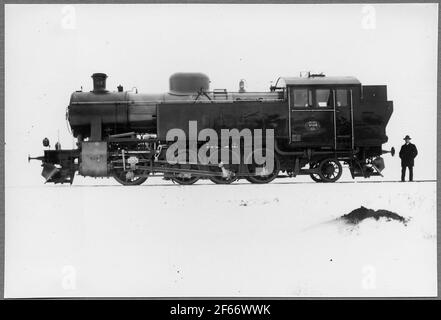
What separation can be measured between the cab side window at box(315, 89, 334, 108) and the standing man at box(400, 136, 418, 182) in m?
1.93

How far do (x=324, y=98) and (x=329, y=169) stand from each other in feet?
5.56

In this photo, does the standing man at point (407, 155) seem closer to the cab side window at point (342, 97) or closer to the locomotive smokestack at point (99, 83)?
the cab side window at point (342, 97)

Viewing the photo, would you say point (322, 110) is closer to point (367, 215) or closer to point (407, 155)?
point (407, 155)

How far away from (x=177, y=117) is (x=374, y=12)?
473cm

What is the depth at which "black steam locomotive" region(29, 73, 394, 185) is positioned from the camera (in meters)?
11.5

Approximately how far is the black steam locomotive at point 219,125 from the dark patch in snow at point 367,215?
2220 millimetres

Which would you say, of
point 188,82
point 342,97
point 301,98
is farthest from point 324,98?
point 188,82

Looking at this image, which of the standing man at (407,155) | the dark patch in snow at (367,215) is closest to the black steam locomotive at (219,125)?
the standing man at (407,155)

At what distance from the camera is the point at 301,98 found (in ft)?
38.6

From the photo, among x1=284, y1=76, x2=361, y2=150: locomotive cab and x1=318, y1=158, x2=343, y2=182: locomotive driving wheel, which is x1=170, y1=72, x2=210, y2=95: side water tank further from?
x1=318, y1=158, x2=343, y2=182: locomotive driving wheel

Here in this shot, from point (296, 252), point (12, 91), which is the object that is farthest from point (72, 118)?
point (296, 252)

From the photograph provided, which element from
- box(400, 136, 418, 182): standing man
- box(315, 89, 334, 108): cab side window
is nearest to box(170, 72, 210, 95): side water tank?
box(315, 89, 334, 108): cab side window

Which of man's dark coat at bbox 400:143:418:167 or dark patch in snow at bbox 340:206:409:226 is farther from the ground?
man's dark coat at bbox 400:143:418:167

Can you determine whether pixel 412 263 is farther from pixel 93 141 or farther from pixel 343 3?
pixel 93 141
